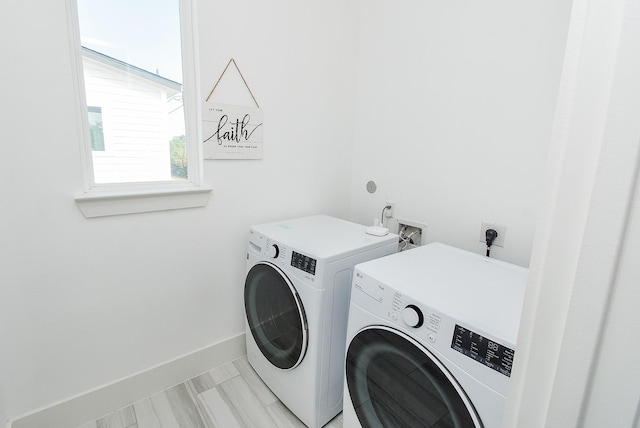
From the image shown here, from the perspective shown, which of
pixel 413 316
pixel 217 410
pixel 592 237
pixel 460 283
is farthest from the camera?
pixel 217 410

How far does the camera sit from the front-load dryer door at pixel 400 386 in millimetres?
829

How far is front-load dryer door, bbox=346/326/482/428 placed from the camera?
32.6 inches

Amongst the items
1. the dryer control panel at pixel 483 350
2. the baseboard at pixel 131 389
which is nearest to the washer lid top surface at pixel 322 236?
the dryer control panel at pixel 483 350

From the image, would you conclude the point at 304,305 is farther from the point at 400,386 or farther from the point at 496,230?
the point at 496,230

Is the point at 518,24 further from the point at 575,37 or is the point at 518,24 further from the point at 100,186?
the point at 100,186

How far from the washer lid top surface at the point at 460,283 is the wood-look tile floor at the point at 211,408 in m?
0.86

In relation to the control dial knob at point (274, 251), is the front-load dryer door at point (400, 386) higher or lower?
lower

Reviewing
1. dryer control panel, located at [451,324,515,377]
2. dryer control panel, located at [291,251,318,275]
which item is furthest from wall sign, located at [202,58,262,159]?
dryer control panel, located at [451,324,515,377]

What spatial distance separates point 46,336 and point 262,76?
1528 millimetres

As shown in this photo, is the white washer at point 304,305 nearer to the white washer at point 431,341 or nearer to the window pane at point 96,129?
the white washer at point 431,341

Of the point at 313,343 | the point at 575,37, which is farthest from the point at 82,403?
the point at 575,37

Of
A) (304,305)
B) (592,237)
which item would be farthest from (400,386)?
(592,237)

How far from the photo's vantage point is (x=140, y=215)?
142 centimetres

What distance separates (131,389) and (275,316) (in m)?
0.78
